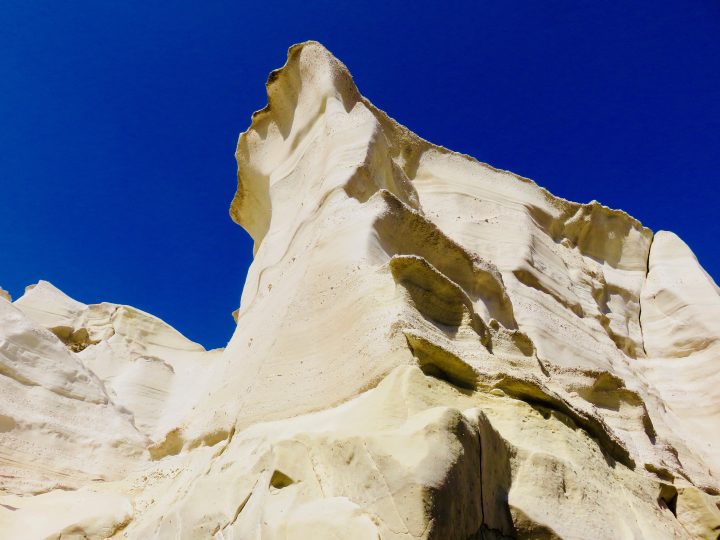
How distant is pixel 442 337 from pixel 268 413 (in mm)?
1249

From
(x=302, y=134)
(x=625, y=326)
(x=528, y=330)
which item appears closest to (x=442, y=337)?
(x=528, y=330)

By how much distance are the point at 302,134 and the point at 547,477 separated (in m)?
6.37

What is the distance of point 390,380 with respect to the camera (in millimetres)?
3529

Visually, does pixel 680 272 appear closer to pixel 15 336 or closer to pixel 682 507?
pixel 682 507

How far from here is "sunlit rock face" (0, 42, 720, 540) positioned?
3.01 meters

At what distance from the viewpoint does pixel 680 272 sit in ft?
35.5

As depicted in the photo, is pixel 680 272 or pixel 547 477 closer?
pixel 547 477

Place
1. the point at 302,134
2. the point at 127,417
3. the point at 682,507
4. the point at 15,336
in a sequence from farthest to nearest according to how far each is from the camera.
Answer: the point at 302,134, the point at 127,417, the point at 15,336, the point at 682,507

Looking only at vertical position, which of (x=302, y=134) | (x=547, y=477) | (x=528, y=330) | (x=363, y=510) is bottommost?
(x=363, y=510)

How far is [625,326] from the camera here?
9.67 metres

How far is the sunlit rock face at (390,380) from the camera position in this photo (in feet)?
Result: 9.88

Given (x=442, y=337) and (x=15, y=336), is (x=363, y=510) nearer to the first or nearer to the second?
(x=442, y=337)

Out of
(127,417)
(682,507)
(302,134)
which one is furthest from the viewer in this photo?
(302,134)

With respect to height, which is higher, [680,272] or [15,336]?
[680,272]
